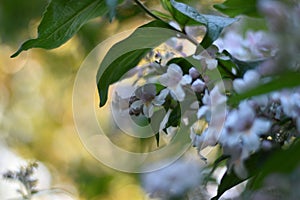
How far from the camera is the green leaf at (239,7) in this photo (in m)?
0.47

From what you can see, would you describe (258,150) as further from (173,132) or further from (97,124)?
(97,124)

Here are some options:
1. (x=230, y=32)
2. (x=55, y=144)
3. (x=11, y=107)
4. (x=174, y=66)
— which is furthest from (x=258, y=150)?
(x=11, y=107)

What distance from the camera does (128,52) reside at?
17.9 inches

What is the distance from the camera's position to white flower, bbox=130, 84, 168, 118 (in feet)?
1.31

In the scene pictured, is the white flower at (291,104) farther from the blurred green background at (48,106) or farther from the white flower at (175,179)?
the blurred green background at (48,106)

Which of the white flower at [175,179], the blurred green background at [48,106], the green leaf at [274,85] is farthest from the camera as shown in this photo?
the blurred green background at [48,106]

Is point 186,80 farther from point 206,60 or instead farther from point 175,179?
point 175,179

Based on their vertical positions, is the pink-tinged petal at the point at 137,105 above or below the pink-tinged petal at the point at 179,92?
below

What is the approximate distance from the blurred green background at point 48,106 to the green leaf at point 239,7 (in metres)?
0.62

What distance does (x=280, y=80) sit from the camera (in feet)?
0.79

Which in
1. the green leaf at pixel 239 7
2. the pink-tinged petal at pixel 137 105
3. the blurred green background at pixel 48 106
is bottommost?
the blurred green background at pixel 48 106

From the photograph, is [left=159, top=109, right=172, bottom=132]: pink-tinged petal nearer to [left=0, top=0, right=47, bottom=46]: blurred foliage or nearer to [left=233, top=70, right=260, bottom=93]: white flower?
[left=233, top=70, right=260, bottom=93]: white flower

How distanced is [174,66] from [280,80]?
167 millimetres

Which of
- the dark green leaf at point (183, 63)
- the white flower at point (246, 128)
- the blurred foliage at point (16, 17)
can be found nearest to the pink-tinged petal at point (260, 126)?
the white flower at point (246, 128)
